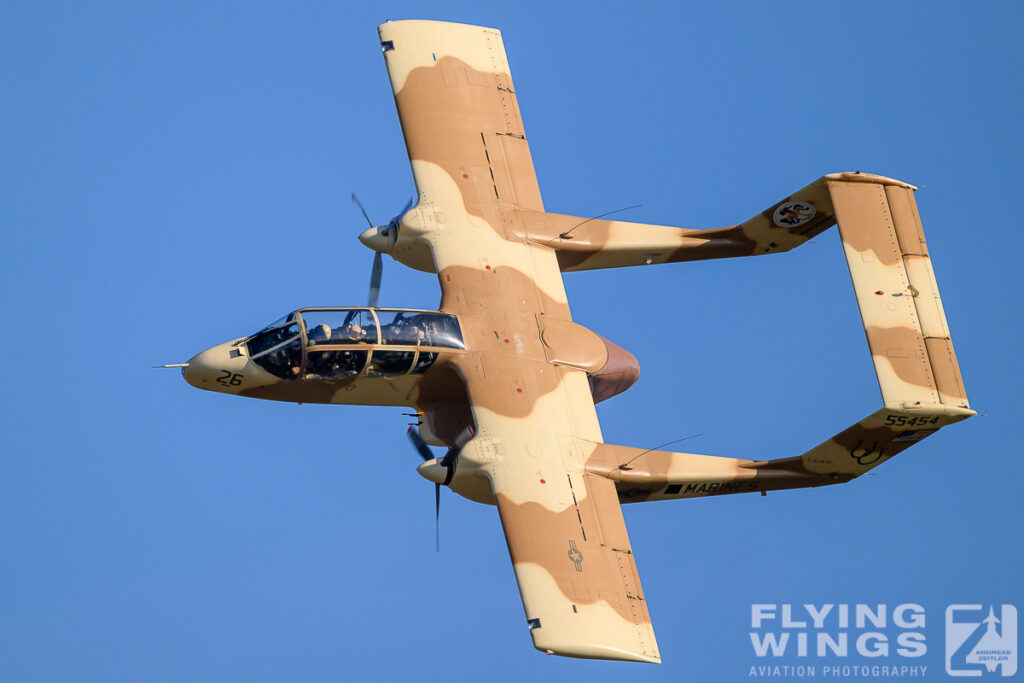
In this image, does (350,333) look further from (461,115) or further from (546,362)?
(461,115)

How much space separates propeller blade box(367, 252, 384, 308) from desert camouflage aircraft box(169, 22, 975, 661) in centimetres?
8

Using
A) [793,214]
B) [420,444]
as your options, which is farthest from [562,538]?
[793,214]

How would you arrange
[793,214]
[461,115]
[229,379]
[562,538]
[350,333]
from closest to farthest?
[562,538] → [350,333] → [229,379] → [793,214] → [461,115]

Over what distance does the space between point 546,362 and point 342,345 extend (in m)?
4.36

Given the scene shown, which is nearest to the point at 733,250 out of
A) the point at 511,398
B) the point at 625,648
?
the point at 511,398

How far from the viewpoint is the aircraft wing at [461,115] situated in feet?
137

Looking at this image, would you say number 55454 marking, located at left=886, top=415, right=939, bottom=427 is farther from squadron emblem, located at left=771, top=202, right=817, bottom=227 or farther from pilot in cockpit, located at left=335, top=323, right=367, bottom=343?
pilot in cockpit, located at left=335, top=323, right=367, bottom=343

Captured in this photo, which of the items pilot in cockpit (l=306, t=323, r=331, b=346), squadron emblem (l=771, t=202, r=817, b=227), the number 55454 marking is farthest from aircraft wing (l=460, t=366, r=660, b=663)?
squadron emblem (l=771, t=202, r=817, b=227)

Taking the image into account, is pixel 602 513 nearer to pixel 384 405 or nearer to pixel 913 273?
pixel 384 405

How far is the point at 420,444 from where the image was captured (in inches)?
1543

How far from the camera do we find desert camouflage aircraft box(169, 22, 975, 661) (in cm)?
3756

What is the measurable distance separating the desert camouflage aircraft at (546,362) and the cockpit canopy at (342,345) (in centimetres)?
4

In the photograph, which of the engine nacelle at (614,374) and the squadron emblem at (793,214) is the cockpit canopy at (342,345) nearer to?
the engine nacelle at (614,374)

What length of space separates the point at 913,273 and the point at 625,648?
968 centimetres
